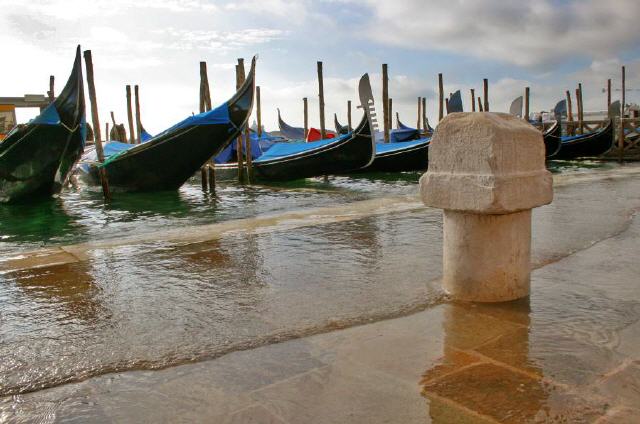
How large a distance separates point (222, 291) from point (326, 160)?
13.7 m

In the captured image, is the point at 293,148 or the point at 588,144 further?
the point at 588,144

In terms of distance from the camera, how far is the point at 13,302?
3.52m

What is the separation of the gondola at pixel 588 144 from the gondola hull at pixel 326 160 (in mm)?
12552

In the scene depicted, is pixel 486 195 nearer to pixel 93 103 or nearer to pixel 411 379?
pixel 411 379

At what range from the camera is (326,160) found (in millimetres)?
17125

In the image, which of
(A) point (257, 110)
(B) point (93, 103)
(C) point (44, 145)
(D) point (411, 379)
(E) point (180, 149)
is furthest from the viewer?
(A) point (257, 110)

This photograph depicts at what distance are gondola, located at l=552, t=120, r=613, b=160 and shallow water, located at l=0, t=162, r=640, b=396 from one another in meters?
20.3

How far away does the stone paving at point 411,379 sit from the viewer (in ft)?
6.23

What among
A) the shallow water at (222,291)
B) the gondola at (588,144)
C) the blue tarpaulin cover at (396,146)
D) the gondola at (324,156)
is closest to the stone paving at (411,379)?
the shallow water at (222,291)

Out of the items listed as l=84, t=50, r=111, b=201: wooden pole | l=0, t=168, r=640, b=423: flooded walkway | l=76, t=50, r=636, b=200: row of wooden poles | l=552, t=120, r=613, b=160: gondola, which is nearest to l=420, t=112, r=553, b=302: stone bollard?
l=0, t=168, r=640, b=423: flooded walkway

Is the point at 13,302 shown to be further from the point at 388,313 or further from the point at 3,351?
the point at 388,313

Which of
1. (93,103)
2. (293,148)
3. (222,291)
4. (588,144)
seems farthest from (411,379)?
(588,144)

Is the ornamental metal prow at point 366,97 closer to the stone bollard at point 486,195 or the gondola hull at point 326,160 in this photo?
the gondola hull at point 326,160

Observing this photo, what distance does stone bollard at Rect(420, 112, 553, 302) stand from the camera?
282 cm
